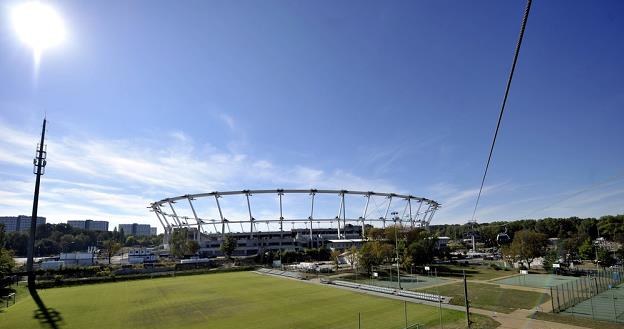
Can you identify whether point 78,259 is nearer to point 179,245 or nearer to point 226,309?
point 179,245

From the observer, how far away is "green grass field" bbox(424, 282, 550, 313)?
30.8 m

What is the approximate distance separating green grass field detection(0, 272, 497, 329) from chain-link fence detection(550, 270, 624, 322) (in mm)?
8355

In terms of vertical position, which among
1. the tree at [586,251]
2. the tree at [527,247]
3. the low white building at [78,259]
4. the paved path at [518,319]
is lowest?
the low white building at [78,259]

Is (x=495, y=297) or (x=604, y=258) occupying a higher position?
(x=604, y=258)

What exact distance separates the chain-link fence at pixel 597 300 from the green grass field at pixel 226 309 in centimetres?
835

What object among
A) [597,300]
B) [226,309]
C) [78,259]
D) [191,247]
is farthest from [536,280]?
[78,259]

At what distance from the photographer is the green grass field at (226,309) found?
90.1ft

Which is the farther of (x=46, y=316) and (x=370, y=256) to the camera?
(x=370, y=256)

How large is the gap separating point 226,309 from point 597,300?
3522 centimetres

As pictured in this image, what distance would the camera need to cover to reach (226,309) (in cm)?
3294

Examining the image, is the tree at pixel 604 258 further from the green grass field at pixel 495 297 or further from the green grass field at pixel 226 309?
the green grass field at pixel 226 309

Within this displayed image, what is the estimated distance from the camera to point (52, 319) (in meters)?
30.2

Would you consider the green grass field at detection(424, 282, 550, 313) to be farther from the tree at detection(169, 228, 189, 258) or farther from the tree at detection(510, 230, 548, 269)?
the tree at detection(169, 228, 189, 258)

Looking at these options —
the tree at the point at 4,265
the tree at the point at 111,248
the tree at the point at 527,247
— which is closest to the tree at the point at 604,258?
the tree at the point at 527,247
